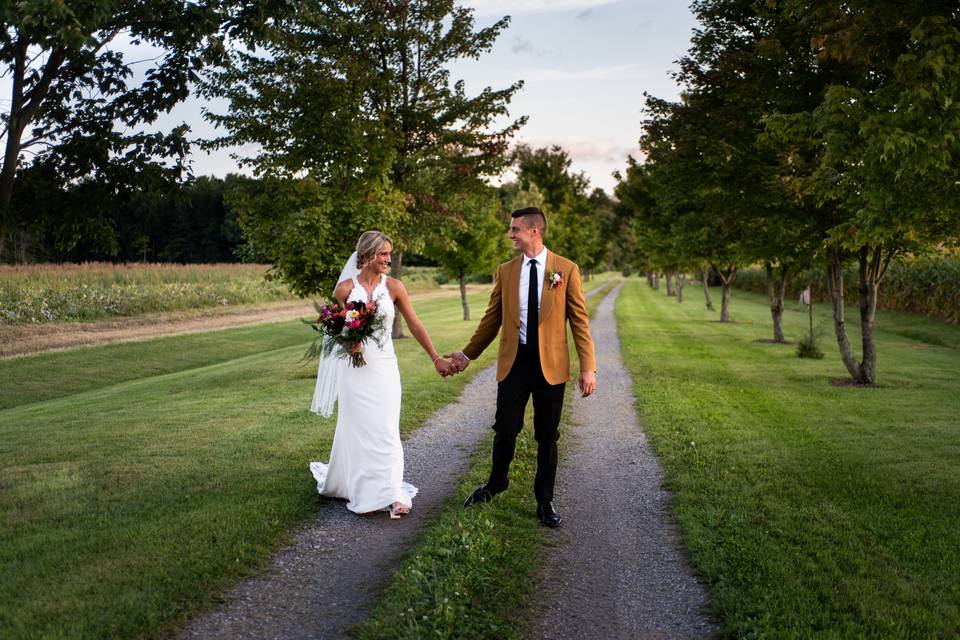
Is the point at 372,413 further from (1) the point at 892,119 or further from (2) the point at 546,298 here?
(1) the point at 892,119

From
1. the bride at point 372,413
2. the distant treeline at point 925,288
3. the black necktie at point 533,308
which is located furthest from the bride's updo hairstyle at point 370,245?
the distant treeline at point 925,288

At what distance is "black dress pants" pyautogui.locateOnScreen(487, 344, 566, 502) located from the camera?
6.05 m

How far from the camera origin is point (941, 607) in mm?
4492

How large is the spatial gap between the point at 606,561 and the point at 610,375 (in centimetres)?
1006

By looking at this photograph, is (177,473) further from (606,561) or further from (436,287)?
(436,287)

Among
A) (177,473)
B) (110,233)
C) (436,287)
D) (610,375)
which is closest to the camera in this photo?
(177,473)

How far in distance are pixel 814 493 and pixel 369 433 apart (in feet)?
14.0

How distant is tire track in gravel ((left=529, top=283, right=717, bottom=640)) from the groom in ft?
1.71

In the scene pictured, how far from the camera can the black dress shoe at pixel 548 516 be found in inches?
235

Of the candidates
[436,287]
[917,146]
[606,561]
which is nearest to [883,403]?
[917,146]

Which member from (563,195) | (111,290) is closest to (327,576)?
(111,290)

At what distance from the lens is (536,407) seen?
20.2 feet

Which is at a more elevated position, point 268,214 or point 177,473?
point 268,214

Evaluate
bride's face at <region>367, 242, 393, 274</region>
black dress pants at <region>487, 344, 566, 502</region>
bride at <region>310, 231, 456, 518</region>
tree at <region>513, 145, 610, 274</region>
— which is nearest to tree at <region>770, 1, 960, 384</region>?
black dress pants at <region>487, 344, 566, 502</region>
